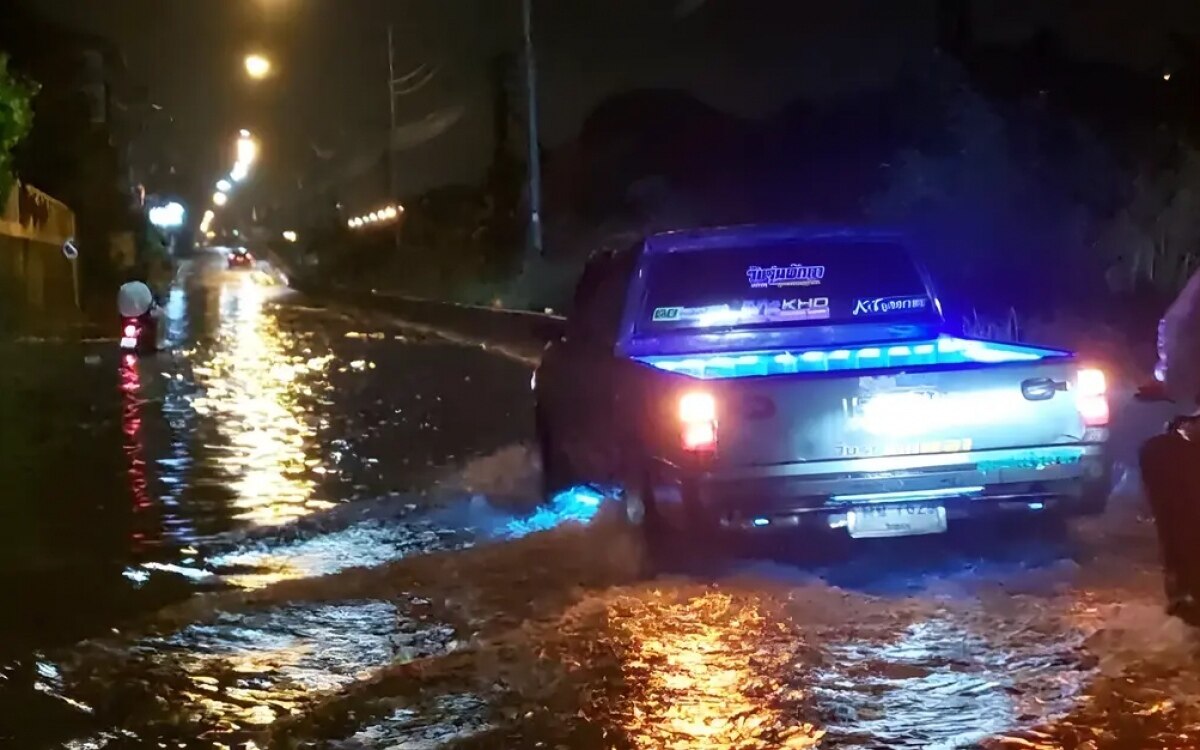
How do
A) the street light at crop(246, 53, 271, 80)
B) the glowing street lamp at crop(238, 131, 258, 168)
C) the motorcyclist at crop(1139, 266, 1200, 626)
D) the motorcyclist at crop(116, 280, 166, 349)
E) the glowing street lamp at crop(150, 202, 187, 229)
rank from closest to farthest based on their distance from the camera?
the motorcyclist at crop(1139, 266, 1200, 626) → the motorcyclist at crop(116, 280, 166, 349) → the street light at crop(246, 53, 271, 80) → the glowing street lamp at crop(150, 202, 187, 229) → the glowing street lamp at crop(238, 131, 258, 168)

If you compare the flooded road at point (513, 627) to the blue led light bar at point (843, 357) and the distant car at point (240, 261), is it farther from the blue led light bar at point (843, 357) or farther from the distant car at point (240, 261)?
the distant car at point (240, 261)

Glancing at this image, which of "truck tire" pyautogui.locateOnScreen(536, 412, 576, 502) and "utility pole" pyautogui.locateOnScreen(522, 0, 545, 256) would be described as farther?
"utility pole" pyautogui.locateOnScreen(522, 0, 545, 256)

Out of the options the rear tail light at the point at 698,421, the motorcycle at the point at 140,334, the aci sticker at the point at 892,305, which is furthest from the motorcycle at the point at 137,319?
the rear tail light at the point at 698,421

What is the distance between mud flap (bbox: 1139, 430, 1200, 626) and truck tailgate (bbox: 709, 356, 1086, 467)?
0.82 m

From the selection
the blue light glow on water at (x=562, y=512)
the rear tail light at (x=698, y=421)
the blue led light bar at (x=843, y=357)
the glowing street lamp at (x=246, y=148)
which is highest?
the glowing street lamp at (x=246, y=148)

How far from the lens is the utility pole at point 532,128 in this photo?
1399 inches

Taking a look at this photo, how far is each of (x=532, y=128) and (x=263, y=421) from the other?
20.0 metres

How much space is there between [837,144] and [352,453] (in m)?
28.6

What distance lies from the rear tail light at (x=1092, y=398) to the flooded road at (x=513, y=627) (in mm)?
781

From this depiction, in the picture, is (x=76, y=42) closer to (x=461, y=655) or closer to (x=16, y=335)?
(x=16, y=335)

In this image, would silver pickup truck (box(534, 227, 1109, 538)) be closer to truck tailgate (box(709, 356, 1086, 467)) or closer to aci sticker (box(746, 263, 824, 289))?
truck tailgate (box(709, 356, 1086, 467))

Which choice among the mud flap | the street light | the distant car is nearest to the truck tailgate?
the mud flap

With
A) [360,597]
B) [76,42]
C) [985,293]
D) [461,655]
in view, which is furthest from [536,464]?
[76,42]

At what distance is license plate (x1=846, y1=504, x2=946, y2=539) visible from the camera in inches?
318
